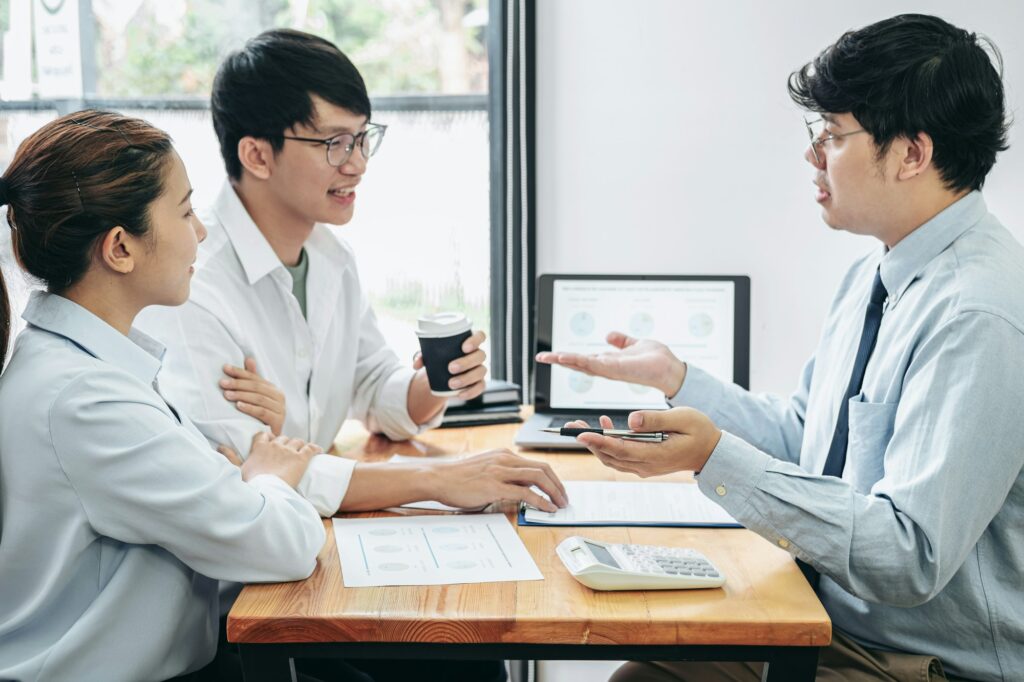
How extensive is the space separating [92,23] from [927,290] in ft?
6.95

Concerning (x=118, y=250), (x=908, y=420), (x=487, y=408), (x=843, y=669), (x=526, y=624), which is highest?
(x=118, y=250)

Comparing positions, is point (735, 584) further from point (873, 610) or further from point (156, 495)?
point (156, 495)

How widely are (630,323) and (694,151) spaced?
57 cm

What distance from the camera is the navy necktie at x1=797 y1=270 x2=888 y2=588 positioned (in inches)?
56.7

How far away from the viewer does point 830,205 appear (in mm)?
1506

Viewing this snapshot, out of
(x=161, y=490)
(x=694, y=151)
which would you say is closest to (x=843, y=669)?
(x=161, y=490)

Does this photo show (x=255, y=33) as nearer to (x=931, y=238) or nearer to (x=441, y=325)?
(x=441, y=325)

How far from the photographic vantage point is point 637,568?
3.99ft

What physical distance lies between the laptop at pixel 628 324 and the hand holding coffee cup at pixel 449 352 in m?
0.36

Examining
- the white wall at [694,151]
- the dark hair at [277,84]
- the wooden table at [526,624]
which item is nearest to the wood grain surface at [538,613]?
the wooden table at [526,624]

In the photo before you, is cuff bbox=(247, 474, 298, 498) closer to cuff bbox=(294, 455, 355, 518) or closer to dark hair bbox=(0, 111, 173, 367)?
cuff bbox=(294, 455, 355, 518)

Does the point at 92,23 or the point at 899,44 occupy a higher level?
the point at 92,23

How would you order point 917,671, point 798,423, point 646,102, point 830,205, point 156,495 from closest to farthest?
1. point 156,495
2. point 917,671
3. point 830,205
4. point 798,423
5. point 646,102

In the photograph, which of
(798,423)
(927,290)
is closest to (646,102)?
(798,423)
